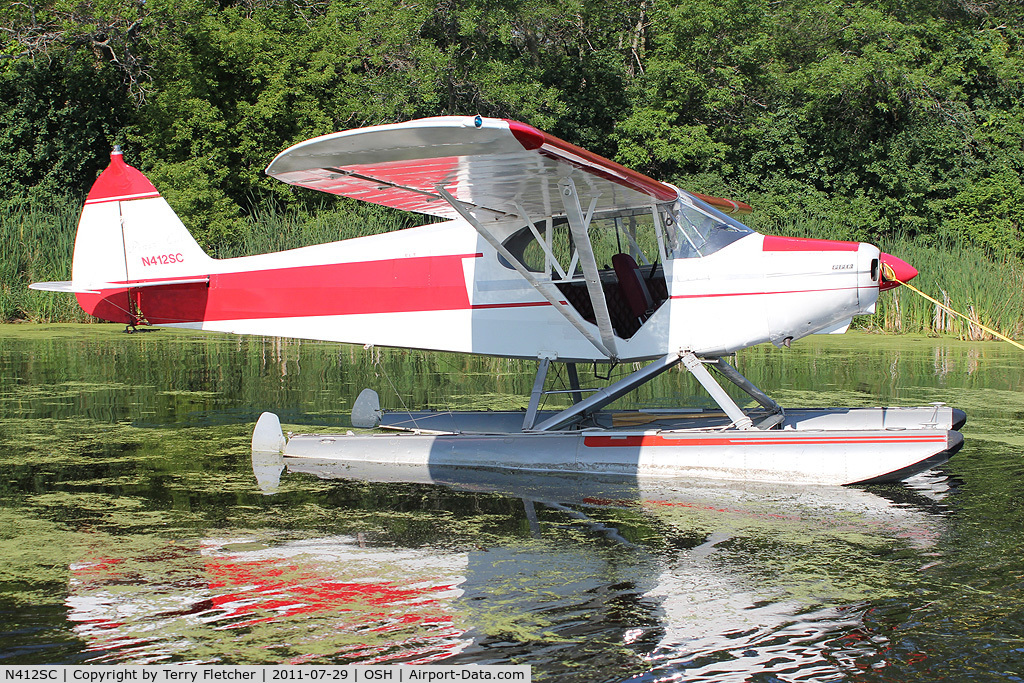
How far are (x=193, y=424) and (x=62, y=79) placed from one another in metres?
19.6

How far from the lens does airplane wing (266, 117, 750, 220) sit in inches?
213

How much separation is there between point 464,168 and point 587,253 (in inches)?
44.0

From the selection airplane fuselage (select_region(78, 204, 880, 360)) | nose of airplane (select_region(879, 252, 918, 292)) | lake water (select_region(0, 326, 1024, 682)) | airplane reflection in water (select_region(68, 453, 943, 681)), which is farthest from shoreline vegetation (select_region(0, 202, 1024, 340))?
airplane reflection in water (select_region(68, 453, 943, 681))

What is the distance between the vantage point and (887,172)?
79.8 feet

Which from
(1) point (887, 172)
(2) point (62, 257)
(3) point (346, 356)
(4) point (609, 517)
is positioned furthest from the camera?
(1) point (887, 172)

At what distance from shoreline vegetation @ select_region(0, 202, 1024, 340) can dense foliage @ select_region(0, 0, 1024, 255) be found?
2006 millimetres

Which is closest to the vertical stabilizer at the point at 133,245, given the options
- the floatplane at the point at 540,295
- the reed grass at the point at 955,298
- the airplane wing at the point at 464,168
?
the floatplane at the point at 540,295

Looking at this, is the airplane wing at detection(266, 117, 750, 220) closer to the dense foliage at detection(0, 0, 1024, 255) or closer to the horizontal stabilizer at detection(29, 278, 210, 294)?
the horizontal stabilizer at detection(29, 278, 210, 294)

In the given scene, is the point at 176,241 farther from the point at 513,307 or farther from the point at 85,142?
the point at 85,142

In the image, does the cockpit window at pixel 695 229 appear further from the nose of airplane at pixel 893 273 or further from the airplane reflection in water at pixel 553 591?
the airplane reflection in water at pixel 553 591

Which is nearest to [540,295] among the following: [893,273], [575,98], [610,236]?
[610,236]

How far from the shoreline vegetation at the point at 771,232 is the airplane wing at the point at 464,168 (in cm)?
993

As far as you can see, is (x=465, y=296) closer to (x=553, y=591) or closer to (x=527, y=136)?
(x=527, y=136)

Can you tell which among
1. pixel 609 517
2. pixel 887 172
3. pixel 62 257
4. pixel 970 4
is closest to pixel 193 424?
pixel 609 517
